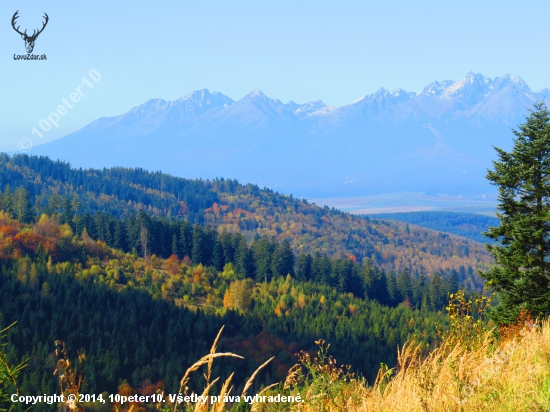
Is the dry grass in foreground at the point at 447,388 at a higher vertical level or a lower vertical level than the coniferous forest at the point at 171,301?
higher

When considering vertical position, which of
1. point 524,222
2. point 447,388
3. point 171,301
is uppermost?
point 524,222

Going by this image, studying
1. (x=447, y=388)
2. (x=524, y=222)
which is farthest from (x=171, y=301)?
(x=447, y=388)

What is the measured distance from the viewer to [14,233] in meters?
112

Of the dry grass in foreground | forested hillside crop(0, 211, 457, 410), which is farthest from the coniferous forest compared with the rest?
the dry grass in foreground

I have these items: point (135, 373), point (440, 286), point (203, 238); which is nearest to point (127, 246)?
point (203, 238)

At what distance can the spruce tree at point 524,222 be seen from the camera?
22734mm

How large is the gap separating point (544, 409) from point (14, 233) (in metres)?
120

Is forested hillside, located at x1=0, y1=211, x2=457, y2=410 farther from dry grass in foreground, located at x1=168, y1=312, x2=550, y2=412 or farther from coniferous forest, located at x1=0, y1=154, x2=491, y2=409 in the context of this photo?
dry grass in foreground, located at x1=168, y1=312, x2=550, y2=412

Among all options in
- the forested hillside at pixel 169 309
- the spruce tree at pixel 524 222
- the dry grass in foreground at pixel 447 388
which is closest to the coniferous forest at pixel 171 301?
the forested hillside at pixel 169 309

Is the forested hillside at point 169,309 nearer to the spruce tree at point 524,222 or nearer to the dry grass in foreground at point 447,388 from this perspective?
the spruce tree at point 524,222

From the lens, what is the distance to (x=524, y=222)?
902 inches

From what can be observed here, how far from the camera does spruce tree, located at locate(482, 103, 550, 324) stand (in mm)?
22734

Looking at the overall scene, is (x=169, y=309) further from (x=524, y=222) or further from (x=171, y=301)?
(x=524, y=222)

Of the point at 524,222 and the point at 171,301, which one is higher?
the point at 524,222
